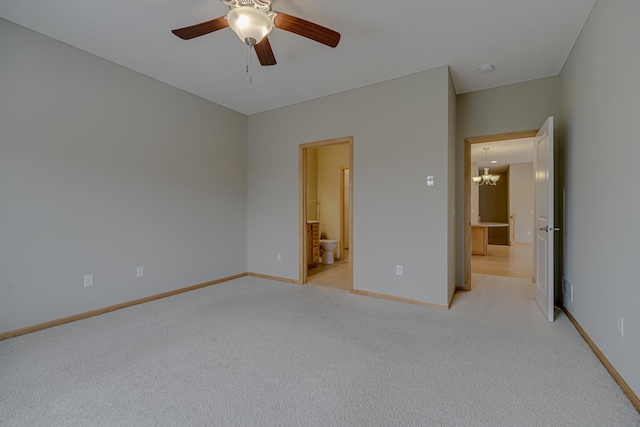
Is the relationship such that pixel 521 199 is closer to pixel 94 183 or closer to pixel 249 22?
pixel 249 22

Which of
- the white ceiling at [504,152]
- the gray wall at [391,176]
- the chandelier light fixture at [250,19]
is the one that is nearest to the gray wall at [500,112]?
the gray wall at [391,176]

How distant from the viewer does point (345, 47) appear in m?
2.74

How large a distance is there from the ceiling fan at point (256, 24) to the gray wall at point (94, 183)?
157cm

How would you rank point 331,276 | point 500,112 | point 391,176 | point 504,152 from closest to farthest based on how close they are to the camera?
point 391,176 < point 500,112 < point 331,276 < point 504,152

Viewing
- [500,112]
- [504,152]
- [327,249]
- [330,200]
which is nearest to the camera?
[500,112]

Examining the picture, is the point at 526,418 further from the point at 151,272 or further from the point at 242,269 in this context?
the point at 242,269

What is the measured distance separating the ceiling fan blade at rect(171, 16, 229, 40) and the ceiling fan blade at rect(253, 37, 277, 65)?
26 centimetres

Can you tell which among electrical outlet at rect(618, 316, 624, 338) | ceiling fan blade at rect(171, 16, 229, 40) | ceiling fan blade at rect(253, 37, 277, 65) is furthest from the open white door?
ceiling fan blade at rect(171, 16, 229, 40)

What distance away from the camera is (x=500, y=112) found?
3623 mm

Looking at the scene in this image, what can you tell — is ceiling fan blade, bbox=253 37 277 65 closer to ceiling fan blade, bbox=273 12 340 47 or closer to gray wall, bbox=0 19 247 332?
ceiling fan blade, bbox=273 12 340 47

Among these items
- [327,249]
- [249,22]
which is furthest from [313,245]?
[249,22]

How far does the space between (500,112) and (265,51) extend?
3013 millimetres

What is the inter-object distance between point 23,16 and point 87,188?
1440 millimetres

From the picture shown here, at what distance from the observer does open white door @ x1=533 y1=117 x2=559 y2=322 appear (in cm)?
273
